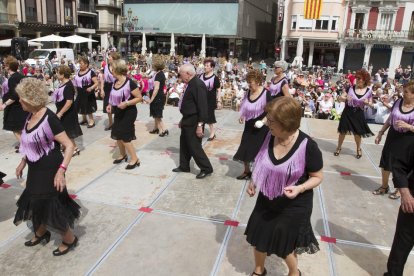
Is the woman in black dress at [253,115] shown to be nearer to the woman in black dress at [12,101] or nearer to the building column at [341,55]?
the woman in black dress at [12,101]

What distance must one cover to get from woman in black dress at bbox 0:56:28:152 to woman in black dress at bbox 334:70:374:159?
5468 mm

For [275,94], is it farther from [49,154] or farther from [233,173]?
[49,154]

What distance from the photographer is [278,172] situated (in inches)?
105

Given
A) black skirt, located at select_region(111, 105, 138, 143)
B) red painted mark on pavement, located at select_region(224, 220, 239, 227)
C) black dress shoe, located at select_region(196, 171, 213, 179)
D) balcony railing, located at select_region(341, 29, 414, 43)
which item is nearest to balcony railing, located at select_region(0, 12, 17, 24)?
balcony railing, located at select_region(341, 29, 414, 43)

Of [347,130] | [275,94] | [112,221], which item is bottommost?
[112,221]

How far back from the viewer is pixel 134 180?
5.42 m

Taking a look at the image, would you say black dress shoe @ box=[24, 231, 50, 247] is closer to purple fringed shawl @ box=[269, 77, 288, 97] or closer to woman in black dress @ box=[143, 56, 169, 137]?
woman in black dress @ box=[143, 56, 169, 137]

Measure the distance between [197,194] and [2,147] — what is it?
4037 mm

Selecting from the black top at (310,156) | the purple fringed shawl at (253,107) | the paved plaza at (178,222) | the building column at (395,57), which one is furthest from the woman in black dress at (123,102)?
the building column at (395,57)

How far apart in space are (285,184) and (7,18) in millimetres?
38283

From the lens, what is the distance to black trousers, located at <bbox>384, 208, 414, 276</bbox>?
9.69ft

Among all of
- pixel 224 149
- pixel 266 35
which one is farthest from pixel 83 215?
pixel 266 35

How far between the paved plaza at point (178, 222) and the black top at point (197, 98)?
1.00 meters

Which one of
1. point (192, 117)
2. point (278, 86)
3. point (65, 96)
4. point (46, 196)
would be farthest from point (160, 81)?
point (46, 196)
